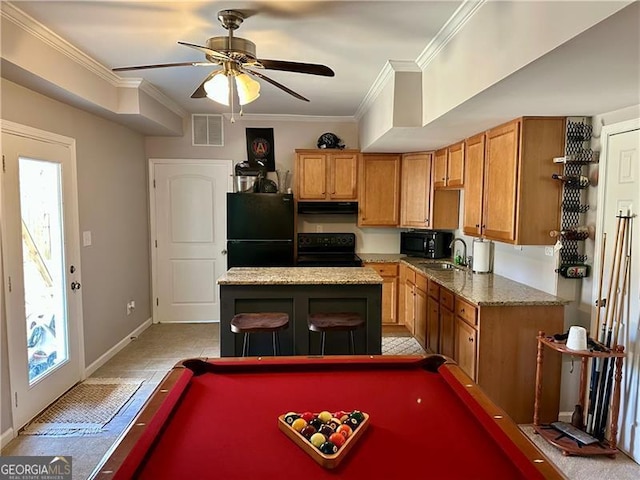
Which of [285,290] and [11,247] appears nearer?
[11,247]

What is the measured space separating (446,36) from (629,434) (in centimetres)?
278

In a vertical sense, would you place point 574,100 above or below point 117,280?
above

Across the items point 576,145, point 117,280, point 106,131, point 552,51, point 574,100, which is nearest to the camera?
point 552,51

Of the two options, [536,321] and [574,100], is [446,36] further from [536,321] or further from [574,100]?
[536,321]

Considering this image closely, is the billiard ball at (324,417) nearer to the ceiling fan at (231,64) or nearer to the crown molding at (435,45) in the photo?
the ceiling fan at (231,64)

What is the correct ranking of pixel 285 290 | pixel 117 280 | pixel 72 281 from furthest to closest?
pixel 117 280 < pixel 72 281 < pixel 285 290

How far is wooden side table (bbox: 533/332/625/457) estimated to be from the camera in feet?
8.34

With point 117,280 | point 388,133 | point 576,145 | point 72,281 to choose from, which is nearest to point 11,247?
point 72,281

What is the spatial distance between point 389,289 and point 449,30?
10.5 feet

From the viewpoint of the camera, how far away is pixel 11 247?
2.80m

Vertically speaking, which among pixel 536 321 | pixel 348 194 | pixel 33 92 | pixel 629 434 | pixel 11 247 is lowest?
pixel 629 434

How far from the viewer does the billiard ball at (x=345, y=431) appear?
1.40 m

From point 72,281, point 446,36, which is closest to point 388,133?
point 446,36

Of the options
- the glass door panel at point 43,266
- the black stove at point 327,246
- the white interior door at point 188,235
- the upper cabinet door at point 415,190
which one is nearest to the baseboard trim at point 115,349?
the white interior door at point 188,235
